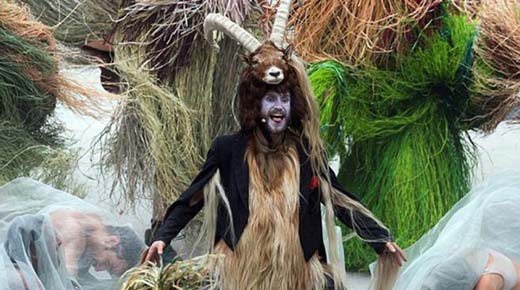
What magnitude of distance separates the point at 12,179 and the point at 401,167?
47.2 inches

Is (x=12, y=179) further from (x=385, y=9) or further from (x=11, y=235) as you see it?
(x=385, y=9)

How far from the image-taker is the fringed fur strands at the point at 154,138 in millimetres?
3316

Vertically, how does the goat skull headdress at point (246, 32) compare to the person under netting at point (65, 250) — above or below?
above

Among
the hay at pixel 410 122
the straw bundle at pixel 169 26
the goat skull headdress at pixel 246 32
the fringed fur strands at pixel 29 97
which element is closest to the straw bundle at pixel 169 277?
the goat skull headdress at pixel 246 32

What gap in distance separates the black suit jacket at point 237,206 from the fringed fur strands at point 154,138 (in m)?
0.88

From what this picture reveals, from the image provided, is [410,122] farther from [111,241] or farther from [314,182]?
[111,241]

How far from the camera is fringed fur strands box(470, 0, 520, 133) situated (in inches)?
119

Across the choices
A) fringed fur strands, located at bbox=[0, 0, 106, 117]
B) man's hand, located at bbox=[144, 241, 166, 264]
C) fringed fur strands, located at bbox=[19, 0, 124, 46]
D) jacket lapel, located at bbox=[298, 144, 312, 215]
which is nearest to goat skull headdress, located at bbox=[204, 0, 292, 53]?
jacket lapel, located at bbox=[298, 144, 312, 215]

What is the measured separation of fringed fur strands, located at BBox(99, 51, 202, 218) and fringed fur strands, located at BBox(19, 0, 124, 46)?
0.24 metres

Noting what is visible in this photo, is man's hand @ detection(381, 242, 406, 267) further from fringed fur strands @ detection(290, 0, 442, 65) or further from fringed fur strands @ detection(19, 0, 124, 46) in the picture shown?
fringed fur strands @ detection(19, 0, 124, 46)

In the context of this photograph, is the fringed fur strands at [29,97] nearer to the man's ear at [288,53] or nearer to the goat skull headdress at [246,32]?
the goat skull headdress at [246,32]

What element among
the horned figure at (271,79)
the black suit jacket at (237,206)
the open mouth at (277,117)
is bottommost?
the black suit jacket at (237,206)

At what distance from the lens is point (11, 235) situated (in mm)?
2609

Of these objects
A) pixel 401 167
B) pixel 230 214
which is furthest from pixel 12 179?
pixel 401 167
